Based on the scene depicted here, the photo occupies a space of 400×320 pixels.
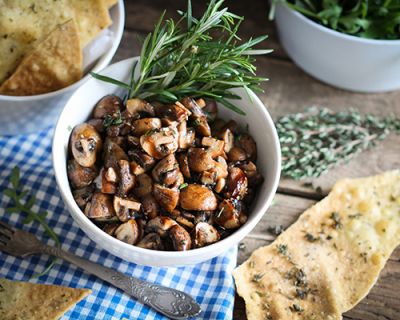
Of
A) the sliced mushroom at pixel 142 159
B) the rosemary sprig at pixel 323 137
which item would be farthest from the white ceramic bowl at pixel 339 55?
the sliced mushroom at pixel 142 159

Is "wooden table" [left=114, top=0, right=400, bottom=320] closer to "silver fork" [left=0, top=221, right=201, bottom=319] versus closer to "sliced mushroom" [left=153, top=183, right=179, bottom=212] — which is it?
"silver fork" [left=0, top=221, right=201, bottom=319]

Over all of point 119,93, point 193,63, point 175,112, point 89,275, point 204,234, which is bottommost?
point 89,275

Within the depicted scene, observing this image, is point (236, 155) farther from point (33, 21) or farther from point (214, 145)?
point (33, 21)

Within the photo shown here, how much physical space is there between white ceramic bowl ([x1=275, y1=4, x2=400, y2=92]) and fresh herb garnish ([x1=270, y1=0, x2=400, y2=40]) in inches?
2.2

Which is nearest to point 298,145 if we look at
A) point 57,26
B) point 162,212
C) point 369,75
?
point 369,75

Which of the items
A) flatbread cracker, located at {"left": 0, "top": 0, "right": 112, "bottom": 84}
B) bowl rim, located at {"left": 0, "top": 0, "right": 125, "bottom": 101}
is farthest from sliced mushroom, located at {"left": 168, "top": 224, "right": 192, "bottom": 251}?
flatbread cracker, located at {"left": 0, "top": 0, "right": 112, "bottom": 84}

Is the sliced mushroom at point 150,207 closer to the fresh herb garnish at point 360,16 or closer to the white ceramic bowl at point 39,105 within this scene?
the white ceramic bowl at point 39,105

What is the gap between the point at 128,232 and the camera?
1.66m

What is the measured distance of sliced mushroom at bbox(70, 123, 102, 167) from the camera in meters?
1.74

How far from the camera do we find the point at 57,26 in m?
1.95

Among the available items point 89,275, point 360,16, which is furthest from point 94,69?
point 360,16

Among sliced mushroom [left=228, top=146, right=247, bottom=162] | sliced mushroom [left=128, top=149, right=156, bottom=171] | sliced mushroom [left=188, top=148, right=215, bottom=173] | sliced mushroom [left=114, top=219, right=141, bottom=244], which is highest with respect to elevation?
sliced mushroom [left=188, top=148, right=215, bottom=173]

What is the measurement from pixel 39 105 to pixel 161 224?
0.65 meters

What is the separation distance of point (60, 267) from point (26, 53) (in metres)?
0.68
